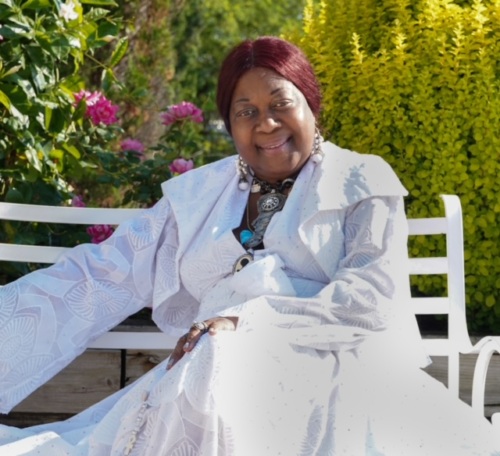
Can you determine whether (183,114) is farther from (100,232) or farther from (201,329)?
(201,329)

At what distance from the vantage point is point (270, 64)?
3.47m

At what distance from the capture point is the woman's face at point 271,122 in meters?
3.47

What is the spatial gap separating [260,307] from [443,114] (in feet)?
6.08

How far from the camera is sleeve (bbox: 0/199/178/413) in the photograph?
357 centimetres

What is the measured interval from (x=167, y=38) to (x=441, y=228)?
4.66m

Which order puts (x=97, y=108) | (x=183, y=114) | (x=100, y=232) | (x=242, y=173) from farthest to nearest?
(x=183, y=114) → (x=97, y=108) → (x=100, y=232) → (x=242, y=173)

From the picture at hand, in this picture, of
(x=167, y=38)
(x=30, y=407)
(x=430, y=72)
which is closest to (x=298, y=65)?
(x=430, y=72)

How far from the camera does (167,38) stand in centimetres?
807

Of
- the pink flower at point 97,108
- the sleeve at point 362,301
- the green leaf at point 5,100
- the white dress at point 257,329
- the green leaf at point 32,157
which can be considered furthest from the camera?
the pink flower at point 97,108

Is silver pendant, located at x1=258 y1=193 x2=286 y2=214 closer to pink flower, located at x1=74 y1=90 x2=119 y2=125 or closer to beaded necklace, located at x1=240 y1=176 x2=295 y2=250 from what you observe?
beaded necklace, located at x1=240 y1=176 x2=295 y2=250

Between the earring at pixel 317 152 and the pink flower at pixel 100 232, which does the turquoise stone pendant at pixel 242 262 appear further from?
the pink flower at pixel 100 232

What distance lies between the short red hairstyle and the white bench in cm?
53

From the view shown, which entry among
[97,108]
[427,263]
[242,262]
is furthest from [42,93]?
[427,263]

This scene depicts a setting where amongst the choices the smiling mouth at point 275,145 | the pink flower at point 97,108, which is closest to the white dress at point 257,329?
the smiling mouth at point 275,145
